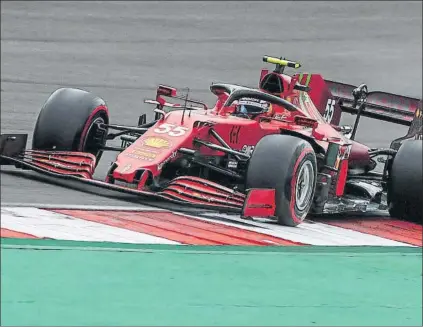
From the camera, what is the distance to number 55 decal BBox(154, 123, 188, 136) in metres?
9.52

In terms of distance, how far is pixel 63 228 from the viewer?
24.0ft

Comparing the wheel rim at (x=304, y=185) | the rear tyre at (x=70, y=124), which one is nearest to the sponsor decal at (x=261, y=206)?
the wheel rim at (x=304, y=185)

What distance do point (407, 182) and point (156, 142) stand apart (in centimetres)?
227

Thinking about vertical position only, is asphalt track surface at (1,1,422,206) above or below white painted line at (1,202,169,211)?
above

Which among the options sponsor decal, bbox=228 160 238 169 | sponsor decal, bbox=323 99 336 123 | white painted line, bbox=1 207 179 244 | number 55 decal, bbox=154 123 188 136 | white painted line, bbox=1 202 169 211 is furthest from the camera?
sponsor decal, bbox=323 99 336 123

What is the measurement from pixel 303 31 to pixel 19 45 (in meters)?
5.28

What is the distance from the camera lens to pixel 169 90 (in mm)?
10492

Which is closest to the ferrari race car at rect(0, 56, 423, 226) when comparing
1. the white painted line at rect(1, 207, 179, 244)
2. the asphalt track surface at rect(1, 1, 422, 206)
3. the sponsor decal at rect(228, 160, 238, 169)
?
the sponsor decal at rect(228, 160, 238, 169)

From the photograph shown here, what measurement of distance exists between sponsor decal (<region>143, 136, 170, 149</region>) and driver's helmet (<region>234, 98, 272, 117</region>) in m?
1.06

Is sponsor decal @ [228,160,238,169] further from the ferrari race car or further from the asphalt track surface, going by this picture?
the asphalt track surface

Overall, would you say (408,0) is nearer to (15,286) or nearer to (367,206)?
(367,206)

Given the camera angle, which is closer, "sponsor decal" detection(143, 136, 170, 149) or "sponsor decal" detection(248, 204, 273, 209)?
"sponsor decal" detection(248, 204, 273, 209)

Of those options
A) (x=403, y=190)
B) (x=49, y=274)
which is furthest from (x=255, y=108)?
(x=49, y=274)

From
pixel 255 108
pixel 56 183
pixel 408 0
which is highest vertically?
pixel 408 0
